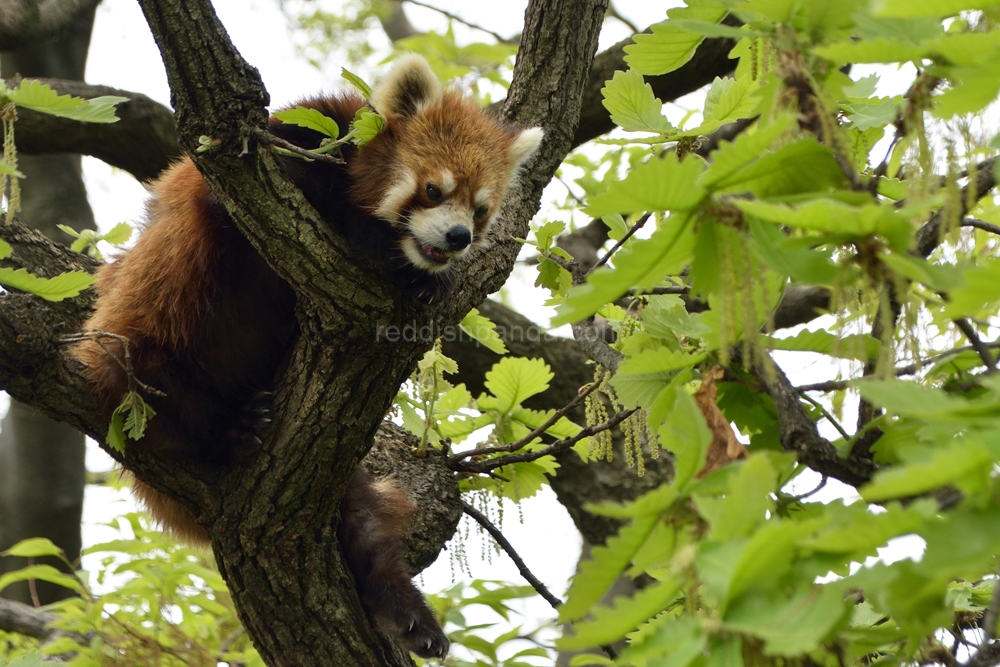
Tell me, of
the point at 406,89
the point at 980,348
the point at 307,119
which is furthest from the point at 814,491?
the point at 406,89

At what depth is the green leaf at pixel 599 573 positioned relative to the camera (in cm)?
132

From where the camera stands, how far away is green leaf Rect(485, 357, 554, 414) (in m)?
3.41

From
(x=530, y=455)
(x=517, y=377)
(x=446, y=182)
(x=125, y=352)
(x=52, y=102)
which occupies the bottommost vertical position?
(x=530, y=455)

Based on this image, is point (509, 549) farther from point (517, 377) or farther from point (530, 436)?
point (517, 377)

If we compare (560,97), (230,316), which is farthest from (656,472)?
(230,316)

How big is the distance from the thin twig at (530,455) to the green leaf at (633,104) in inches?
36.4

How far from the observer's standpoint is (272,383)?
3305mm

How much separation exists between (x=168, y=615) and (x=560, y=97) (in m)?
3.18

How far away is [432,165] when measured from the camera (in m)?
3.44

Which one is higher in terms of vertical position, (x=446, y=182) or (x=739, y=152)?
(x=446, y=182)

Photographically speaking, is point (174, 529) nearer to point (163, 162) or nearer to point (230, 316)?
point (230, 316)

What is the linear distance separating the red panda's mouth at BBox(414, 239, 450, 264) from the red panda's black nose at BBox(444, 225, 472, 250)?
7 centimetres

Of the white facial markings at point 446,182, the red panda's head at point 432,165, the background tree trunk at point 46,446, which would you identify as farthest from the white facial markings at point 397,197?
the background tree trunk at point 46,446

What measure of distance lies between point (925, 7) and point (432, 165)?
247 centimetres
